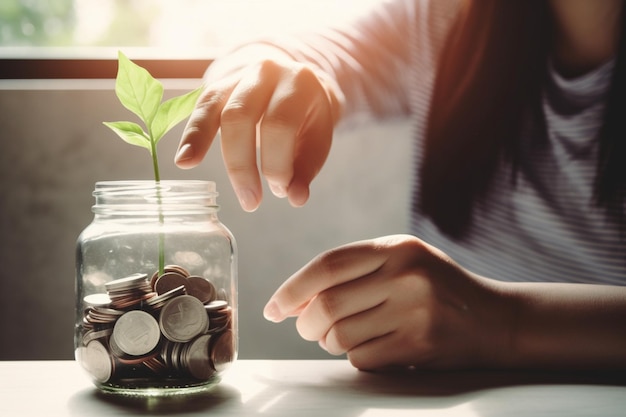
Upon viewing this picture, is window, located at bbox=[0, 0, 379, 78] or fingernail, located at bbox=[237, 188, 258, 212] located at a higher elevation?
window, located at bbox=[0, 0, 379, 78]

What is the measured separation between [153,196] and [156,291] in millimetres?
94

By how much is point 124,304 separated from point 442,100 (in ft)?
3.52

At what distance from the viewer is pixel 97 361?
572mm

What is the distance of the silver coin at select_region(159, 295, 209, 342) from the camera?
552mm

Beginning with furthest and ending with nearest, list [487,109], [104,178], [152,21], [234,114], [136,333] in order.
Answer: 1. [152,21]
2. [104,178]
3. [487,109]
4. [234,114]
5. [136,333]

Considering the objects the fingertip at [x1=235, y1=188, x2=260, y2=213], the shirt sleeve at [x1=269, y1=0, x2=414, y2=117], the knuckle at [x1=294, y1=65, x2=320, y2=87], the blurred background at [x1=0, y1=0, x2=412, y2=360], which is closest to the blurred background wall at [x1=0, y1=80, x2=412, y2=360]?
the blurred background at [x1=0, y1=0, x2=412, y2=360]

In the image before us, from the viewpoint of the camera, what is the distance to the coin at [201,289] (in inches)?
23.3

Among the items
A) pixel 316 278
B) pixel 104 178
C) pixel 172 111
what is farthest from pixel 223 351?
pixel 104 178

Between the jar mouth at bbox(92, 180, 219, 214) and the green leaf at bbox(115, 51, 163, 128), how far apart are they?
6 centimetres

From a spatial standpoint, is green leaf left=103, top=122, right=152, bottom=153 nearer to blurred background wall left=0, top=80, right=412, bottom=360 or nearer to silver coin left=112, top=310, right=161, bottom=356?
silver coin left=112, top=310, right=161, bottom=356

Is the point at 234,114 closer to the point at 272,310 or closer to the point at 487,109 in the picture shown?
the point at 272,310

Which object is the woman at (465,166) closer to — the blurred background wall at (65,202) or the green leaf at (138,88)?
the green leaf at (138,88)

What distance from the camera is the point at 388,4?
1430 mm

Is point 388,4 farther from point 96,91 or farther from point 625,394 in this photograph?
point 625,394
